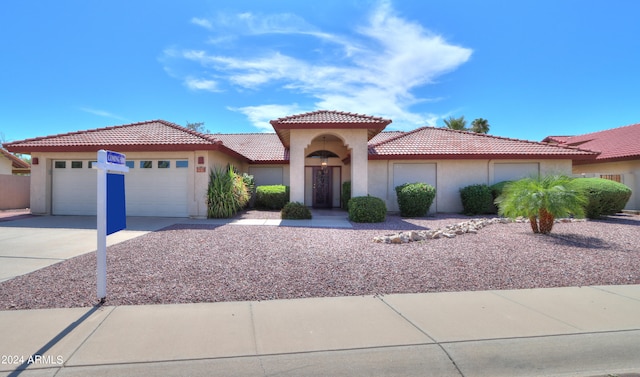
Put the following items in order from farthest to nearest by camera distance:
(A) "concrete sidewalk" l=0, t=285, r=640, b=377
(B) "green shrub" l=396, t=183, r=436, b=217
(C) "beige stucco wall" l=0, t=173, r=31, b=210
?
(C) "beige stucco wall" l=0, t=173, r=31, b=210, (B) "green shrub" l=396, t=183, r=436, b=217, (A) "concrete sidewalk" l=0, t=285, r=640, b=377

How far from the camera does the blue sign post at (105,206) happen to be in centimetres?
451

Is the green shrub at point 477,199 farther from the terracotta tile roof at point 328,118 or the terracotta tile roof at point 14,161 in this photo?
the terracotta tile roof at point 14,161

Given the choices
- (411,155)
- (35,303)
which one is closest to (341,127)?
(411,155)

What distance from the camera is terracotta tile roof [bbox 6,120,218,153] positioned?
1352 cm

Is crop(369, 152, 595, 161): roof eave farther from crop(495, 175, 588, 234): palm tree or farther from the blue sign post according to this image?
the blue sign post

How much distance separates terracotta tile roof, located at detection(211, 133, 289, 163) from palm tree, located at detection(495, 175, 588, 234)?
1295 centimetres

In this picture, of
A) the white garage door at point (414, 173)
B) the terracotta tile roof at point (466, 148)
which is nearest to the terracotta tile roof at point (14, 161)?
the terracotta tile roof at point (466, 148)

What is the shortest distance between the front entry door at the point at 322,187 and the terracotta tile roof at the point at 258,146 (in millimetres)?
2112

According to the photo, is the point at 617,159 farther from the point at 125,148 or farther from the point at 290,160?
the point at 125,148

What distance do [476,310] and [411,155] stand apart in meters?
12.5

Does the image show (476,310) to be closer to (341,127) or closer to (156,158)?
(341,127)

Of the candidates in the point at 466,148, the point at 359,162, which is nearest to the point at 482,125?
the point at 466,148

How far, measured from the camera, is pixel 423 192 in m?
14.5

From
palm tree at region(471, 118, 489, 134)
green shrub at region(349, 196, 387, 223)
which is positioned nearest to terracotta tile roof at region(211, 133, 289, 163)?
green shrub at region(349, 196, 387, 223)
